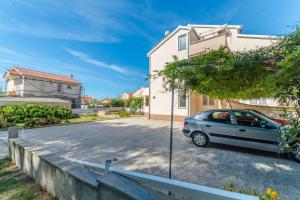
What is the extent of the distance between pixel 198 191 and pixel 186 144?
631 centimetres

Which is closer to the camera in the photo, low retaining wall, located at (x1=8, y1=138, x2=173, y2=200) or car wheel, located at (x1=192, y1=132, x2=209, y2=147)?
low retaining wall, located at (x1=8, y1=138, x2=173, y2=200)

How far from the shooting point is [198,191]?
7.19 ft

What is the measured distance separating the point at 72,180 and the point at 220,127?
5787 mm

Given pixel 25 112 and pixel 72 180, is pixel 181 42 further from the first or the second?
pixel 72 180

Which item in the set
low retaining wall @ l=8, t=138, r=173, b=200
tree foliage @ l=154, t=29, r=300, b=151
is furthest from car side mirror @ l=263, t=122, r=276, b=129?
low retaining wall @ l=8, t=138, r=173, b=200

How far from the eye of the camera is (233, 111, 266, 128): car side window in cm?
641

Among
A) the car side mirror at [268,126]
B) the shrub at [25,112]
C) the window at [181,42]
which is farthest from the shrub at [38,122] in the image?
the car side mirror at [268,126]

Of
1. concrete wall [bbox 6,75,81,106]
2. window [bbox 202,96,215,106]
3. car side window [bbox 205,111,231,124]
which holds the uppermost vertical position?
concrete wall [bbox 6,75,81,106]

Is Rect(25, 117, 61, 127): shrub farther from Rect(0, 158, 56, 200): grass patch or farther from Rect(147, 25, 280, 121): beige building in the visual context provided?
Rect(0, 158, 56, 200): grass patch

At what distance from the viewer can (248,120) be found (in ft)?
22.1

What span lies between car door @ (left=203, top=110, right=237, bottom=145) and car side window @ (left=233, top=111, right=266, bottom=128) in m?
0.27

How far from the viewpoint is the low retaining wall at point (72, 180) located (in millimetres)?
2090

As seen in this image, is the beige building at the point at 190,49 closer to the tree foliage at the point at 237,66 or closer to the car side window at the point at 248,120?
the car side window at the point at 248,120

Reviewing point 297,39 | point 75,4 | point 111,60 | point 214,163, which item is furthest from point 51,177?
point 111,60
